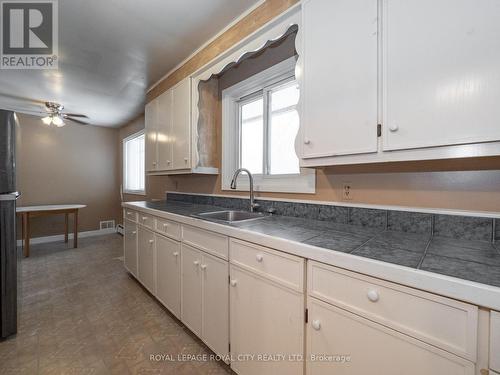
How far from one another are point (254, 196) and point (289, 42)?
1.25 m

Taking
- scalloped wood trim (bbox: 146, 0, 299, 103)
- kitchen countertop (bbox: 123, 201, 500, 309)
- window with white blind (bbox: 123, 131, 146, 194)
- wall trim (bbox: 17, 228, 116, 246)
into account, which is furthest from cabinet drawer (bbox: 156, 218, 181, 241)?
wall trim (bbox: 17, 228, 116, 246)

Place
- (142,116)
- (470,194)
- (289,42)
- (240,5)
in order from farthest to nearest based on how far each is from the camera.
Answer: (142,116)
(289,42)
(240,5)
(470,194)

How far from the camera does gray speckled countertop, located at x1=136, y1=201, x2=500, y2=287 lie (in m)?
0.66

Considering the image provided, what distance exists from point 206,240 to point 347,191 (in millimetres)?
942

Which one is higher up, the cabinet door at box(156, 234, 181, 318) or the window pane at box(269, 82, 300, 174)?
the window pane at box(269, 82, 300, 174)

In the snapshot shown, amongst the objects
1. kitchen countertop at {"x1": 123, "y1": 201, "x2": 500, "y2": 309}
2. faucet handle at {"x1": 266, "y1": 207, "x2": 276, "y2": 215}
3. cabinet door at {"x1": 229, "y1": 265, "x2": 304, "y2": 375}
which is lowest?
cabinet door at {"x1": 229, "y1": 265, "x2": 304, "y2": 375}

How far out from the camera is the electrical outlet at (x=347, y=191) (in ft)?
4.52

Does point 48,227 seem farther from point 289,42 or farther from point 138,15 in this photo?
point 289,42

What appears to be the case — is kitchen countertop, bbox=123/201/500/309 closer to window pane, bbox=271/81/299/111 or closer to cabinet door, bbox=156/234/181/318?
cabinet door, bbox=156/234/181/318

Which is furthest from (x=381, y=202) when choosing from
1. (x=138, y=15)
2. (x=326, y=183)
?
(x=138, y=15)

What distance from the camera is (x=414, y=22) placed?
0.90 meters

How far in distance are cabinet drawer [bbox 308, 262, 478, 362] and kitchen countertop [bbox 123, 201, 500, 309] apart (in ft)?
0.12

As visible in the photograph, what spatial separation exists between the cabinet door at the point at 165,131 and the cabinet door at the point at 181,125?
3.8 inches

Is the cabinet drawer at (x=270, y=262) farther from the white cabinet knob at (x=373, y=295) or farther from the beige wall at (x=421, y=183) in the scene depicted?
the beige wall at (x=421, y=183)
